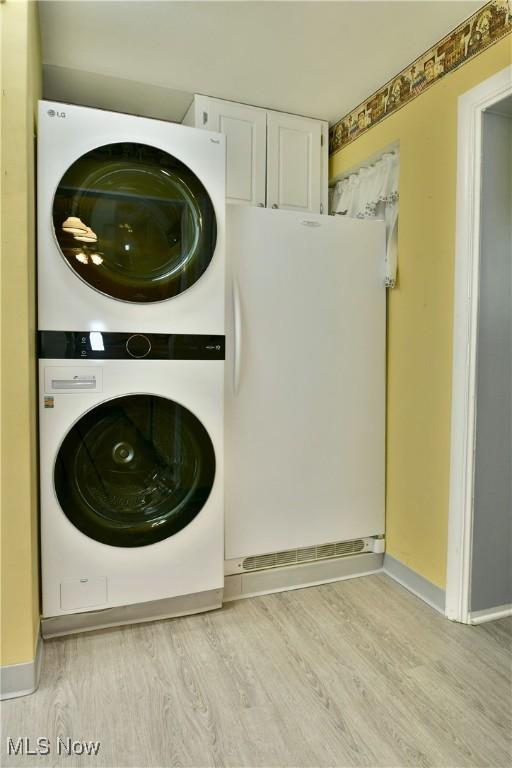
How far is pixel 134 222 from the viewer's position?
6.09 feet

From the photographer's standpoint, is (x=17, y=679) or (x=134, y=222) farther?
(x=134, y=222)

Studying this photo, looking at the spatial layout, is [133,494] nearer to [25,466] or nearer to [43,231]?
[25,466]

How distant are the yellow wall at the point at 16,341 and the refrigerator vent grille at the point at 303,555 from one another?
0.99 metres

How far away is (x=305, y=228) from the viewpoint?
7.48ft

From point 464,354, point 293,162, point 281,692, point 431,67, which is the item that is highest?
point 431,67

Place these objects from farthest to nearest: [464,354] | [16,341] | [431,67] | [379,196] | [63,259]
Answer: [379,196], [431,67], [464,354], [63,259], [16,341]

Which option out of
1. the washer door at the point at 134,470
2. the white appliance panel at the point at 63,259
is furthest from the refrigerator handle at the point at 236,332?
the washer door at the point at 134,470

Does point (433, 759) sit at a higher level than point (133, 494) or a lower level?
lower

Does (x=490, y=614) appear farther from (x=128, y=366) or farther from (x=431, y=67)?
(x=431, y=67)

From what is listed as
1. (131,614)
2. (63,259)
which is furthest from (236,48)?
(131,614)

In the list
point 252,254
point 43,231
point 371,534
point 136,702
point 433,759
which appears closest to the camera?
point 433,759

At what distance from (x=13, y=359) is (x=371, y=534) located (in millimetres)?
1877

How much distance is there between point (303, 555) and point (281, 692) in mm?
787

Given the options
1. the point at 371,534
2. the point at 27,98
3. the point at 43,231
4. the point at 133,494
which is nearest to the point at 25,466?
the point at 133,494
